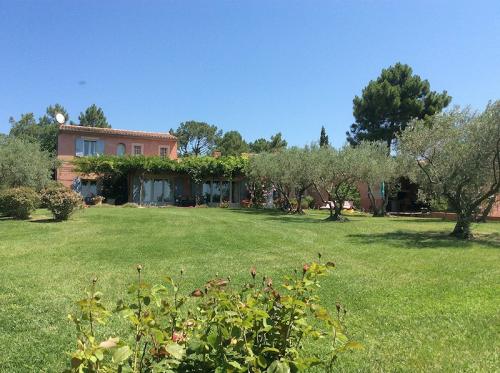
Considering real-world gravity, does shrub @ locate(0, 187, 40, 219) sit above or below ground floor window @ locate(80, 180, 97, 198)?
below

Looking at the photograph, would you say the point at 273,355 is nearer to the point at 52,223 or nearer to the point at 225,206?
the point at 52,223

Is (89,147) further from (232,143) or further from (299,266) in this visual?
(299,266)

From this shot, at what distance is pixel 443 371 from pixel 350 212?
2813cm

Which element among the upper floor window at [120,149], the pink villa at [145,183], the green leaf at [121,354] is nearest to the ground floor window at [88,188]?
the pink villa at [145,183]

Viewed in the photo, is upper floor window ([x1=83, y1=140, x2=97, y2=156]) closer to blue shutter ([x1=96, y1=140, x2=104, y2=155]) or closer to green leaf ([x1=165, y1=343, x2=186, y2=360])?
blue shutter ([x1=96, y1=140, x2=104, y2=155])

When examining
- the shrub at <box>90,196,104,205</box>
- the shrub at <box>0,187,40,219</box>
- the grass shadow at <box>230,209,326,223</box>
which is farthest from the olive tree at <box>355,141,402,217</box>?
the shrub at <box>90,196,104,205</box>

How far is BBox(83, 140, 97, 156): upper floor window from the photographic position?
33969 millimetres

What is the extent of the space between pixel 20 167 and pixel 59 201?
27.3 feet

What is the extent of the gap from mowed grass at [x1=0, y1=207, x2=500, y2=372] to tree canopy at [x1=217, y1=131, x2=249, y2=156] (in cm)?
4302

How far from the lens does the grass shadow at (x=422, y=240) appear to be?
12.6 metres

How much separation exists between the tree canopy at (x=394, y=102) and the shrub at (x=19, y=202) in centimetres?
2802

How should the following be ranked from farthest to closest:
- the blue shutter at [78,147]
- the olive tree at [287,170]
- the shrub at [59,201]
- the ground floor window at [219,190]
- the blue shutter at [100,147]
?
the ground floor window at [219,190]
the blue shutter at [100,147]
the blue shutter at [78,147]
the olive tree at [287,170]
the shrub at [59,201]

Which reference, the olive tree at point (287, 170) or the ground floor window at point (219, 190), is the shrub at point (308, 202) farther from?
the ground floor window at point (219, 190)

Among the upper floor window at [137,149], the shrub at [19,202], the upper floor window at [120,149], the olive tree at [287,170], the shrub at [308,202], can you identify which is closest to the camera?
the shrub at [19,202]
